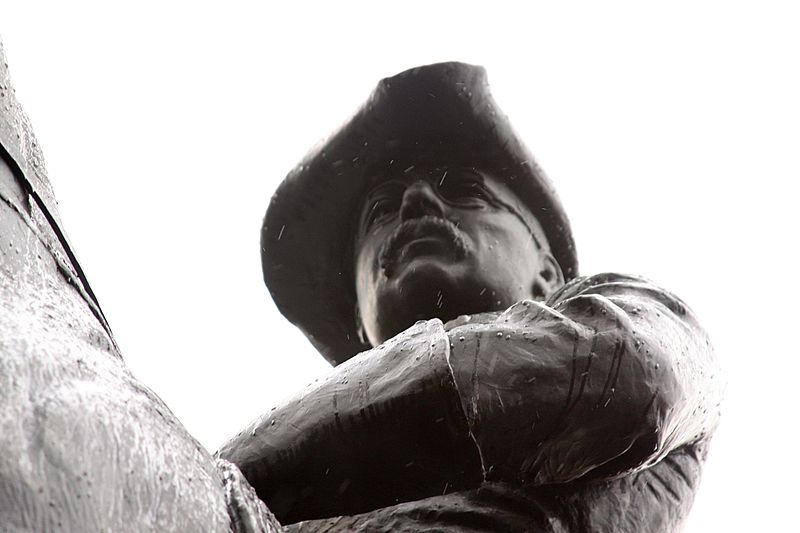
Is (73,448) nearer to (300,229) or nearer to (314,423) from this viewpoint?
(314,423)

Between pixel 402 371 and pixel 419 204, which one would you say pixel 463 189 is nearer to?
pixel 419 204

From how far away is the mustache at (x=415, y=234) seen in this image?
4.11m

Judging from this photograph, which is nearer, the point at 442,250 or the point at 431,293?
the point at 431,293

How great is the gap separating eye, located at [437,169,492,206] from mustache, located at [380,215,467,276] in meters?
0.19

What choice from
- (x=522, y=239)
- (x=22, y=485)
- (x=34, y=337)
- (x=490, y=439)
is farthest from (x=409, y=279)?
(x=22, y=485)

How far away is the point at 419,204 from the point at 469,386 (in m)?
1.58

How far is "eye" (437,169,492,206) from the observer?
4.36 metres

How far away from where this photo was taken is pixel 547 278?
14.7 ft

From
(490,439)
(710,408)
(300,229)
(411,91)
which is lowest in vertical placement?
(710,408)

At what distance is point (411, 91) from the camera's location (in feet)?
14.7

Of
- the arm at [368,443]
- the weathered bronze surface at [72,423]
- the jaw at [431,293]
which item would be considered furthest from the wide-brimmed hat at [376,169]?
the weathered bronze surface at [72,423]

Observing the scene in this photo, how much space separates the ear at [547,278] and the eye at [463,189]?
29 centimetres

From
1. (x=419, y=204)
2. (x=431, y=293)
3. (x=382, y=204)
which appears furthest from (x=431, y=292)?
(x=382, y=204)

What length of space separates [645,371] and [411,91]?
183cm
